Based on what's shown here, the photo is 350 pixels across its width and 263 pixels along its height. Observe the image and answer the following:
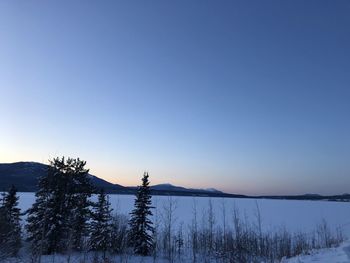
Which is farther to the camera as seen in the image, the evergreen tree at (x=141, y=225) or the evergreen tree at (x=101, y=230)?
the evergreen tree at (x=141, y=225)

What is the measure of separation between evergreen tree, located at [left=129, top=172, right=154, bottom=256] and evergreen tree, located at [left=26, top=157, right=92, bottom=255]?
20.6 feet

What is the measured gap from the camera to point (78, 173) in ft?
161

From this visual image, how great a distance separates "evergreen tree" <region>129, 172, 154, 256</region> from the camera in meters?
48.8

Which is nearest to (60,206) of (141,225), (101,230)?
(101,230)

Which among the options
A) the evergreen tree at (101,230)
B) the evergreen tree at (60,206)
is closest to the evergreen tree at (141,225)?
the evergreen tree at (101,230)

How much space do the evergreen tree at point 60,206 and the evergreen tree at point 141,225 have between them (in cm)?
628

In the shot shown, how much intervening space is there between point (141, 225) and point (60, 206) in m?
10.7

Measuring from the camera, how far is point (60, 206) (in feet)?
151

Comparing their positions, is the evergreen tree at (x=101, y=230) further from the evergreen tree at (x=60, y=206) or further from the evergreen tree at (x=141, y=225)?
the evergreen tree at (x=141, y=225)

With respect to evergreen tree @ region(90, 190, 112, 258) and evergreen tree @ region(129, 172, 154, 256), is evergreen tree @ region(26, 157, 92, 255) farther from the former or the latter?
evergreen tree @ region(129, 172, 154, 256)

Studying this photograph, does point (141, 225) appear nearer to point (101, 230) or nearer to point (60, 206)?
point (101, 230)

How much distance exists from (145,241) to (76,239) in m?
8.75

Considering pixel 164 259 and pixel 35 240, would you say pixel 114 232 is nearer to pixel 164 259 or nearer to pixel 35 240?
pixel 164 259

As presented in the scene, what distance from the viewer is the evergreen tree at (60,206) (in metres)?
44.1
